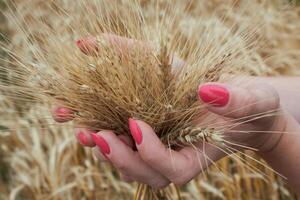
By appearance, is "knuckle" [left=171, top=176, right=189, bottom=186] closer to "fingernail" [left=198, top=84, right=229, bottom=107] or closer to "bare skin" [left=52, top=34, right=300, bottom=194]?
"bare skin" [left=52, top=34, right=300, bottom=194]

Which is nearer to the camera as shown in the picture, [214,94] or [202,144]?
[214,94]

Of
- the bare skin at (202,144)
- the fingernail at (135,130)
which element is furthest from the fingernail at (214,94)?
the fingernail at (135,130)

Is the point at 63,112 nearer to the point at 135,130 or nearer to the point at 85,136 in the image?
the point at 85,136

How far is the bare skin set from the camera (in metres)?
0.97

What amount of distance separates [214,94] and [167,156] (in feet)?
0.47

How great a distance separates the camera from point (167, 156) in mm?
1009

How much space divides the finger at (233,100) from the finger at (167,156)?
0.09 m

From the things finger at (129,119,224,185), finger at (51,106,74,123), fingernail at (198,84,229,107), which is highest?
finger at (51,106,74,123)

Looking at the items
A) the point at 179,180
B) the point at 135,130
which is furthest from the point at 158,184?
the point at 135,130

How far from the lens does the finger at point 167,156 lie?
973mm

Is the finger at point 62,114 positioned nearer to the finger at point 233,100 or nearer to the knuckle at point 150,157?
the knuckle at point 150,157

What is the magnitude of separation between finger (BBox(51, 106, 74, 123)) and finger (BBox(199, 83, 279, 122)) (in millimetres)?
260

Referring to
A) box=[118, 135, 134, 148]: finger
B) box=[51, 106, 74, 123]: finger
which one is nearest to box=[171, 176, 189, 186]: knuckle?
box=[118, 135, 134, 148]: finger

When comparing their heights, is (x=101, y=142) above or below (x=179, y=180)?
above
